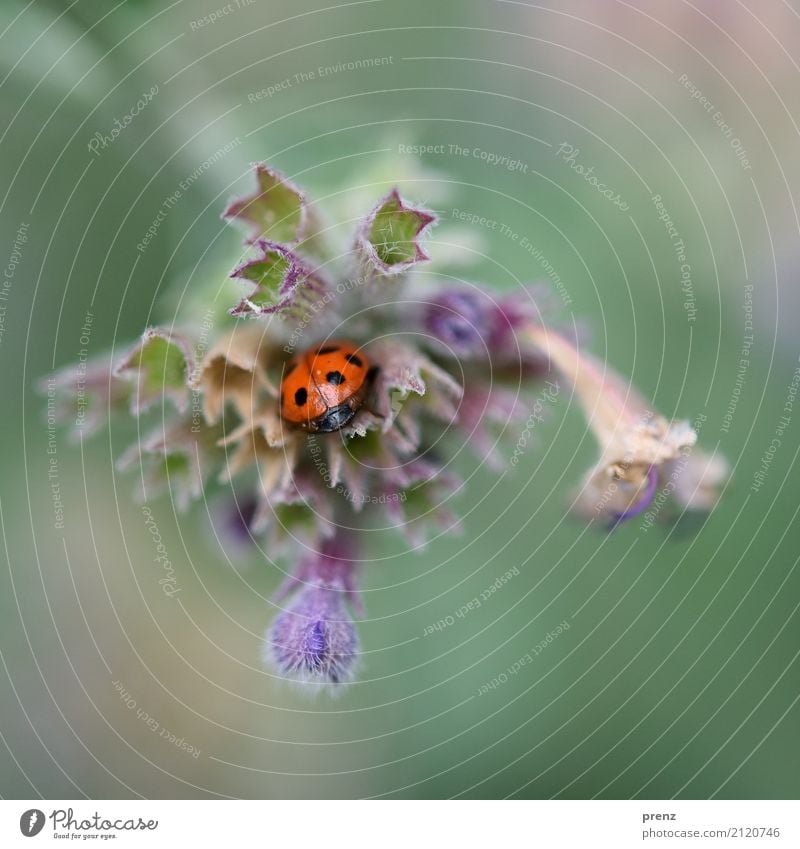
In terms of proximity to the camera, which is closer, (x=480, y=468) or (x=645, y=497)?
(x=645, y=497)

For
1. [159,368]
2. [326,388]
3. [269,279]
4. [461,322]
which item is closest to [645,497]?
[461,322]

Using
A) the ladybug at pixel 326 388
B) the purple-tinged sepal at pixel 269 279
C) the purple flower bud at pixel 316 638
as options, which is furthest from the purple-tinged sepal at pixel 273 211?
the purple flower bud at pixel 316 638

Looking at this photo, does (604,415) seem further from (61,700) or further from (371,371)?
(61,700)

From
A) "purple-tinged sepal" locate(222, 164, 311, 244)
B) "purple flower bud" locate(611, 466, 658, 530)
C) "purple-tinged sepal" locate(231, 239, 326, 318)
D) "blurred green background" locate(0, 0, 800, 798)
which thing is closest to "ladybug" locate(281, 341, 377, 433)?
"purple-tinged sepal" locate(231, 239, 326, 318)

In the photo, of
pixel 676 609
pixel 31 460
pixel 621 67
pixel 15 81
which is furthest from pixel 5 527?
pixel 621 67

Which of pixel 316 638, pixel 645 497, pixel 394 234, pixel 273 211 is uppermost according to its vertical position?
pixel 273 211

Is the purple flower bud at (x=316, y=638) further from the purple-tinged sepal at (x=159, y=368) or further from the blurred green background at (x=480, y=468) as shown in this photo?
the blurred green background at (x=480, y=468)

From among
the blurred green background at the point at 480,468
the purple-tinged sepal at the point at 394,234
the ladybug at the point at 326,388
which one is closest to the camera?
the purple-tinged sepal at the point at 394,234

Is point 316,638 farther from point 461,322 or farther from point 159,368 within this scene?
point 461,322
